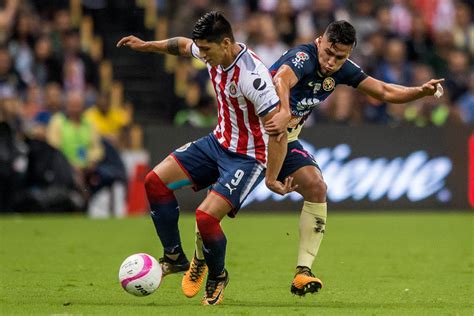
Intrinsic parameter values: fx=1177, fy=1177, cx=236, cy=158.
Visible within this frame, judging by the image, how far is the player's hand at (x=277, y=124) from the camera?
8.41m

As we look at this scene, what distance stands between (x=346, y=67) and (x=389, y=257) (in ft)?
11.7

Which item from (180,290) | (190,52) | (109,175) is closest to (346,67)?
(190,52)

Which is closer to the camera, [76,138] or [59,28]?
[76,138]

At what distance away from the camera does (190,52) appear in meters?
9.45

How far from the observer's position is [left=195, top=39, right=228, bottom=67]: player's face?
848cm

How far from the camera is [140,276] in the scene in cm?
868

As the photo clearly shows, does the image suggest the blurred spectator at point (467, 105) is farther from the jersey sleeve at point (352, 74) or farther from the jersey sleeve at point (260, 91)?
the jersey sleeve at point (260, 91)

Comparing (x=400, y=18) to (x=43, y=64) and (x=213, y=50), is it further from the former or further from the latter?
(x=213, y=50)

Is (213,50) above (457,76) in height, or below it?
above

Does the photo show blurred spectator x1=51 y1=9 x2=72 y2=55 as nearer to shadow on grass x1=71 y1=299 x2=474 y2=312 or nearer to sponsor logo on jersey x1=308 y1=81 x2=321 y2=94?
sponsor logo on jersey x1=308 y1=81 x2=321 y2=94

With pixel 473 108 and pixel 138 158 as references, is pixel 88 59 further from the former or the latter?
pixel 473 108

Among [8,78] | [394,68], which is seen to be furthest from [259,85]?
[394,68]

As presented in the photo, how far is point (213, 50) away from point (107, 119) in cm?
1114

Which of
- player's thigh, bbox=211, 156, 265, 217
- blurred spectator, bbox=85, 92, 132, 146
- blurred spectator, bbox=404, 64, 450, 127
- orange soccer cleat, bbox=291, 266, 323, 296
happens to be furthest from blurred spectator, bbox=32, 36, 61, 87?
orange soccer cleat, bbox=291, 266, 323, 296
